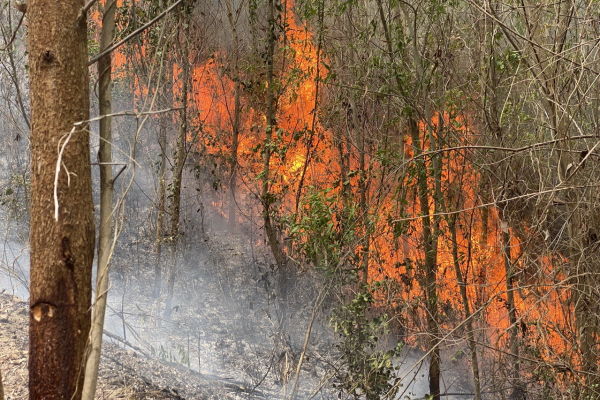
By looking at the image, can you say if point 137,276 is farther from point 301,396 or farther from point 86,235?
point 86,235

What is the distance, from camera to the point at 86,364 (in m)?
2.36

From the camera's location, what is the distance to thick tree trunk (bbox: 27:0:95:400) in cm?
231

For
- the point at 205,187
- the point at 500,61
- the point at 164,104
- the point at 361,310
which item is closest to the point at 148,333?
the point at 164,104

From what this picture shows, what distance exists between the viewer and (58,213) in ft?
7.67

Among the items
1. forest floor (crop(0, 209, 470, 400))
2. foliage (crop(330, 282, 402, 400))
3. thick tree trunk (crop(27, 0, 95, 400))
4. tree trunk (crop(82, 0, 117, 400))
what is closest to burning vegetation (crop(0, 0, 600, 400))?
foliage (crop(330, 282, 402, 400))

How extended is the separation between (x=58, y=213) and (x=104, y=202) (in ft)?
0.96

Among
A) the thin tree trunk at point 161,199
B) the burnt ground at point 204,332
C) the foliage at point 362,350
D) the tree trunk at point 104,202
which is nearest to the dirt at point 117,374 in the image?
the burnt ground at point 204,332

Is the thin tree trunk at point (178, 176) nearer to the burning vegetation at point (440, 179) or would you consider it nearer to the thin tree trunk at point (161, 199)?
the burning vegetation at point (440, 179)

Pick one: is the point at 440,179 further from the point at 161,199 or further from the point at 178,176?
the point at 161,199

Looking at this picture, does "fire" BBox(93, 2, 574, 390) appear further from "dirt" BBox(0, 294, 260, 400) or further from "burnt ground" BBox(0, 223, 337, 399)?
"dirt" BBox(0, 294, 260, 400)

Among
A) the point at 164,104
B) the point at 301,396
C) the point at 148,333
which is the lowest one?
the point at 301,396

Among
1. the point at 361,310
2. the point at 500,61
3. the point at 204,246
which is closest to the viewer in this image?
the point at 500,61

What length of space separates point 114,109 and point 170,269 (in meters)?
5.07

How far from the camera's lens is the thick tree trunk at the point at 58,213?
90.8 inches
